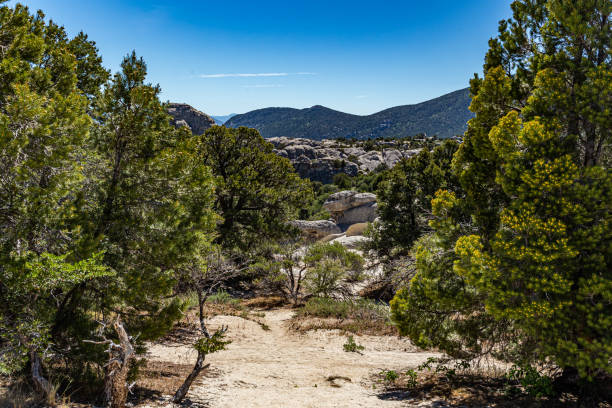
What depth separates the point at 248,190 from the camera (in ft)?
70.9

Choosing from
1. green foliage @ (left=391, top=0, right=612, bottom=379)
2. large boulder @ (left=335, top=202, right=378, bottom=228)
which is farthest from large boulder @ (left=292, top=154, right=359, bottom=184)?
green foliage @ (left=391, top=0, right=612, bottom=379)

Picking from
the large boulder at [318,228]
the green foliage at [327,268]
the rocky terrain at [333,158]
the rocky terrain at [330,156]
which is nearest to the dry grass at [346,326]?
the green foliage at [327,268]

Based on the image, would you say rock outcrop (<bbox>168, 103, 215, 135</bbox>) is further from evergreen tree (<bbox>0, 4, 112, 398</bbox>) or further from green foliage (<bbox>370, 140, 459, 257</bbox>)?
evergreen tree (<bbox>0, 4, 112, 398</bbox>)

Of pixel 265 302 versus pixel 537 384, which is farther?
pixel 265 302

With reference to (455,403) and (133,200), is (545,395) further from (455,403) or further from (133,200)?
(133,200)

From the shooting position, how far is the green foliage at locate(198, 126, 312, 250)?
21641 millimetres

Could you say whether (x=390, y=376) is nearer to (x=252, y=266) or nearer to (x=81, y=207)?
(x=252, y=266)

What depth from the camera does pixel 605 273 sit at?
503cm

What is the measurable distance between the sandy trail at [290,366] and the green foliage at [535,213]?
269 cm

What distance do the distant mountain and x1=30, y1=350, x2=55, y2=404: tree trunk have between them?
10843 centimetres

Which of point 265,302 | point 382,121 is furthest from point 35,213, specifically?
point 382,121

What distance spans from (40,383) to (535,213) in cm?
817

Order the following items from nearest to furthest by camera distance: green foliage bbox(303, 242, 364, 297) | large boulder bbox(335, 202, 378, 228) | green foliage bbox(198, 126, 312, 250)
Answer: green foliage bbox(303, 242, 364, 297), green foliage bbox(198, 126, 312, 250), large boulder bbox(335, 202, 378, 228)

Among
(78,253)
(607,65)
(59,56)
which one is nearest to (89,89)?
(59,56)
